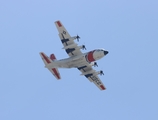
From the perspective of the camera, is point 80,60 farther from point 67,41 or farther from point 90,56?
point 67,41

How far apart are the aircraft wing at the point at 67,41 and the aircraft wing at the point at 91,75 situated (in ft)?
24.7

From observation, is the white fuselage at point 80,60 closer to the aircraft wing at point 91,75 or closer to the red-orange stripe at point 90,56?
the red-orange stripe at point 90,56

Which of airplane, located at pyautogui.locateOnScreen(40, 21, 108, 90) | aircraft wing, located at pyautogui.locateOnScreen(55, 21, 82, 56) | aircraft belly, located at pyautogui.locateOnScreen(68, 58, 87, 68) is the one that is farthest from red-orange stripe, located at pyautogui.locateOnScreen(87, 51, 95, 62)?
aircraft wing, located at pyautogui.locateOnScreen(55, 21, 82, 56)

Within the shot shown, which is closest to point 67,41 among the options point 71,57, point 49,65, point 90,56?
point 71,57

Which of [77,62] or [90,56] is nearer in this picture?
[90,56]

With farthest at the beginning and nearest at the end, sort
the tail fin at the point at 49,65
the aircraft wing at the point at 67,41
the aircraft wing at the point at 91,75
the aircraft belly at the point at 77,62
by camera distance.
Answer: the aircraft wing at the point at 91,75
the tail fin at the point at 49,65
the aircraft belly at the point at 77,62
the aircraft wing at the point at 67,41

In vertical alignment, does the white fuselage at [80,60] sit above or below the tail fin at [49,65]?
below

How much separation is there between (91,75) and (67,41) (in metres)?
14.9

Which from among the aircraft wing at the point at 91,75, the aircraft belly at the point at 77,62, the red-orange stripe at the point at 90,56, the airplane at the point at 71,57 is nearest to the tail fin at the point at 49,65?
the airplane at the point at 71,57

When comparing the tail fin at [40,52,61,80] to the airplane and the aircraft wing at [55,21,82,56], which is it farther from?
the aircraft wing at [55,21,82,56]

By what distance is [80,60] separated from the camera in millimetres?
116812

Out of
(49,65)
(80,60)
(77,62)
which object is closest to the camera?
(80,60)

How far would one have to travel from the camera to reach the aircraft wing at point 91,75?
124188mm

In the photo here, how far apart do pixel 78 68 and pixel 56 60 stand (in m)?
7.72
